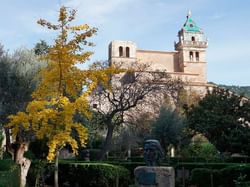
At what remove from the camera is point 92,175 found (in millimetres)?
16047

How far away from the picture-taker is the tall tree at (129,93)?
22.9 m

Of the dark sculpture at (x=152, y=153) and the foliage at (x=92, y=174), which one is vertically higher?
the dark sculpture at (x=152, y=153)

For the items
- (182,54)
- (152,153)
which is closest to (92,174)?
(152,153)

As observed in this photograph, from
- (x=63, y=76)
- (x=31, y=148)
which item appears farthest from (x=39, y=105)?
(x=31, y=148)

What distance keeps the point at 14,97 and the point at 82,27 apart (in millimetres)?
5845

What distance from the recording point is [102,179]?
624 inches

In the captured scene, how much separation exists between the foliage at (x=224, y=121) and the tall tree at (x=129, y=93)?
2.67m

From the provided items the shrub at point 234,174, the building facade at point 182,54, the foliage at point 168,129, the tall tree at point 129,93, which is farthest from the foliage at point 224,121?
the building facade at point 182,54

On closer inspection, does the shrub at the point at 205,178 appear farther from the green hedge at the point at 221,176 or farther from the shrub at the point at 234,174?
the shrub at the point at 234,174

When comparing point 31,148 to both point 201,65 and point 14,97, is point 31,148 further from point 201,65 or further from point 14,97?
point 201,65

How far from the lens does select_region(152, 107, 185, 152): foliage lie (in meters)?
29.0

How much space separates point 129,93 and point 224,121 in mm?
6597

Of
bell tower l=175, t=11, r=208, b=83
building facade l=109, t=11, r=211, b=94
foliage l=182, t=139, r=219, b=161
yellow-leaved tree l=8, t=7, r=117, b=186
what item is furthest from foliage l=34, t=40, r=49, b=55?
bell tower l=175, t=11, r=208, b=83

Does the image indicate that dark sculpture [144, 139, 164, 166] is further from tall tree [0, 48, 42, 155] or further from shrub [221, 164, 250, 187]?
tall tree [0, 48, 42, 155]
